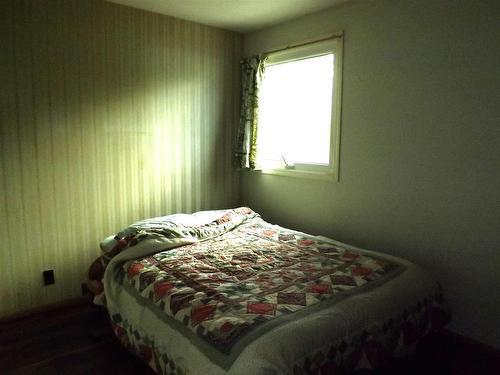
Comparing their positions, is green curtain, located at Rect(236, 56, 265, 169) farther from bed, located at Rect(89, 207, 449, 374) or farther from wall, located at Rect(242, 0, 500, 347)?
bed, located at Rect(89, 207, 449, 374)

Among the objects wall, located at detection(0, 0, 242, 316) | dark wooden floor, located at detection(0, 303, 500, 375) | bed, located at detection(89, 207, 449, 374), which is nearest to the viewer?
bed, located at detection(89, 207, 449, 374)

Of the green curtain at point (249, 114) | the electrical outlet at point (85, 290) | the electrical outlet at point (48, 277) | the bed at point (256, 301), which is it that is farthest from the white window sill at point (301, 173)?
the electrical outlet at point (48, 277)

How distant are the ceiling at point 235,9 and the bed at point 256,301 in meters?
1.68

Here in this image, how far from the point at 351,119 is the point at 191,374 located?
2.11 m

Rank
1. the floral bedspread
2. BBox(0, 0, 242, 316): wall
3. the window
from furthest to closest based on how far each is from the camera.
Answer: the window → BBox(0, 0, 242, 316): wall → the floral bedspread

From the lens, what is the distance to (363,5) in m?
2.71

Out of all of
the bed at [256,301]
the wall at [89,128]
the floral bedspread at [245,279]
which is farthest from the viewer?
the wall at [89,128]

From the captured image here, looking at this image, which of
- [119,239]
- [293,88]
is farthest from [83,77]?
[293,88]

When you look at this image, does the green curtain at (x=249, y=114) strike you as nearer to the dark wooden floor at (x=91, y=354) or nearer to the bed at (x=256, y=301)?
the bed at (x=256, y=301)

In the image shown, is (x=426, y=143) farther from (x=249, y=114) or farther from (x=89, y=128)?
(x=89, y=128)

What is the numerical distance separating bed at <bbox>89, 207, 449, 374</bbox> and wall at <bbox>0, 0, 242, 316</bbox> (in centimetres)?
48

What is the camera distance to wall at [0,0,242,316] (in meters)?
2.59

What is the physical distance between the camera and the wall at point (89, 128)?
2.59m

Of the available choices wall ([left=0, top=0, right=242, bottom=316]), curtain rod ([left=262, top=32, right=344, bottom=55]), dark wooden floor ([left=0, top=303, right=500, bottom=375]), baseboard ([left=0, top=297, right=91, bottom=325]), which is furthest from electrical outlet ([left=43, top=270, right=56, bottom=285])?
curtain rod ([left=262, top=32, right=344, bottom=55])
